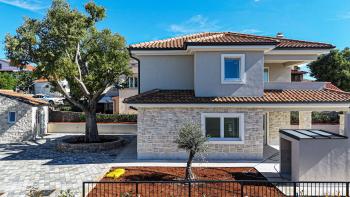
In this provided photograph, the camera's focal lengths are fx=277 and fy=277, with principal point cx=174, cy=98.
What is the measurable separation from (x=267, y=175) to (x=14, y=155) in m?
17.0

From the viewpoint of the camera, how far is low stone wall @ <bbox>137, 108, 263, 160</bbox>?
58.0ft

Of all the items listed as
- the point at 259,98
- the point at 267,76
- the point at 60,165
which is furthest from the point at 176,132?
the point at 267,76

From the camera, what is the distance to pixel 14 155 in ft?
64.5

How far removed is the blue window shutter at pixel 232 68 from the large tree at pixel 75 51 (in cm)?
915

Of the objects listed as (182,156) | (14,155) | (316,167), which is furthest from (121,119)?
(316,167)

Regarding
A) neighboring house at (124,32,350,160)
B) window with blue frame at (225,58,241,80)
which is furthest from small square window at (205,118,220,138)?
window with blue frame at (225,58,241,80)

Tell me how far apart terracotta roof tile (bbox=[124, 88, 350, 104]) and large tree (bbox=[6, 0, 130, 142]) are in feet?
18.6

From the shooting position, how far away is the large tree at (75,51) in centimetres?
1883

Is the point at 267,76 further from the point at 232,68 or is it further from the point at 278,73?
the point at 232,68

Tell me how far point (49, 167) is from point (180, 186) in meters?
8.46

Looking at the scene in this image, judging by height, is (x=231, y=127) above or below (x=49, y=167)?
above

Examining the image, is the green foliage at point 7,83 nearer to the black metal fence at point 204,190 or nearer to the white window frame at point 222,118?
the white window frame at point 222,118

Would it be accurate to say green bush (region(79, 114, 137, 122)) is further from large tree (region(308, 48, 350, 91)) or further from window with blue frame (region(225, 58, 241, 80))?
large tree (region(308, 48, 350, 91))

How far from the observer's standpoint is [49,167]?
635 inches
